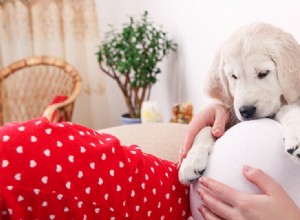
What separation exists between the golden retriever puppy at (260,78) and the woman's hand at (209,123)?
31 millimetres

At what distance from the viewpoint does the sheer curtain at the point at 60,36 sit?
8.69 ft

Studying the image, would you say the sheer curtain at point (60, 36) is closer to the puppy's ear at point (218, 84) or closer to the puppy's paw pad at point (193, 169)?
the puppy's ear at point (218, 84)

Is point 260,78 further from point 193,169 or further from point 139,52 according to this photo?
point 139,52

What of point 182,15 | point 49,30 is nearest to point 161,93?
point 182,15

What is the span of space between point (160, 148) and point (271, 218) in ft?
1.81

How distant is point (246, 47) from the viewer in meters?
0.91

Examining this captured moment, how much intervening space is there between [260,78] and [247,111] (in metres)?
0.09

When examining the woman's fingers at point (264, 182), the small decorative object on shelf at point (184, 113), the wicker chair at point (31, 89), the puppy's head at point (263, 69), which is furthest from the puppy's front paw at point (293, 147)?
Answer: the wicker chair at point (31, 89)

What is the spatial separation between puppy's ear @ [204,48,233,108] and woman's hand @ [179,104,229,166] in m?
0.03

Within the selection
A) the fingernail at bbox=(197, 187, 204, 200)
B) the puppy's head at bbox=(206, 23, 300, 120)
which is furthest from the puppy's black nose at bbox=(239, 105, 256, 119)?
the fingernail at bbox=(197, 187, 204, 200)

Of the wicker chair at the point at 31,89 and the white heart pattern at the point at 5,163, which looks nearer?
the white heart pattern at the point at 5,163

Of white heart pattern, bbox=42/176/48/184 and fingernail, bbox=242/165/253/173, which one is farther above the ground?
white heart pattern, bbox=42/176/48/184

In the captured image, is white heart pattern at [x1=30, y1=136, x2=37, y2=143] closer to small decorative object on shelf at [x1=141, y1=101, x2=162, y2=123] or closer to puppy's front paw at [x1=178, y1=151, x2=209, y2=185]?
puppy's front paw at [x1=178, y1=151, x2=209, y2=185]

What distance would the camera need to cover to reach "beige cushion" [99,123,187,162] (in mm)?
1225
